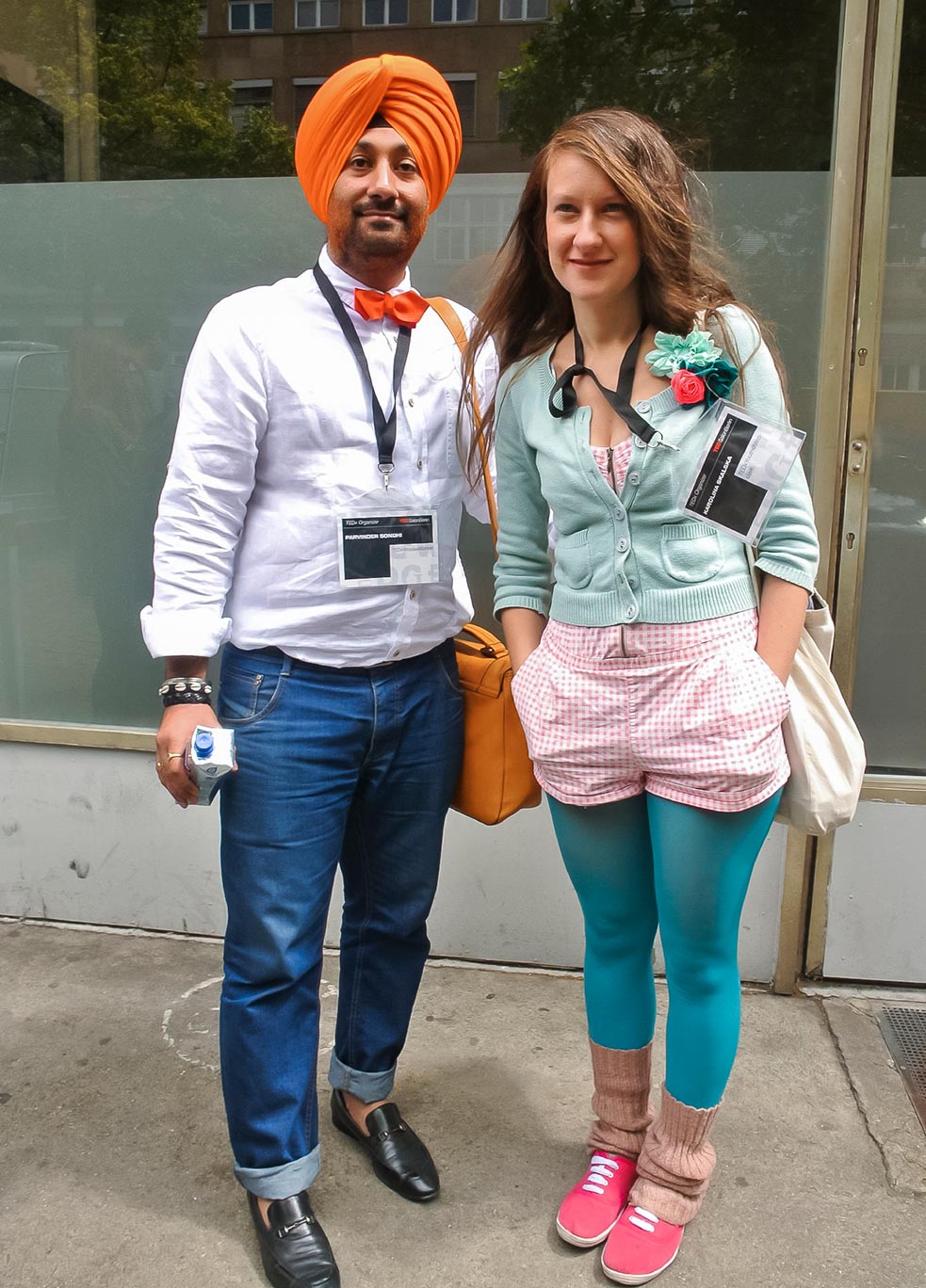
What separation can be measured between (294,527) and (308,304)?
0.40 metres

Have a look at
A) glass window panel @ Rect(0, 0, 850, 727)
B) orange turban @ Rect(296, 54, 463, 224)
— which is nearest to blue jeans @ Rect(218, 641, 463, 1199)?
orange turban @ Rect(296, 54, 463, 224)

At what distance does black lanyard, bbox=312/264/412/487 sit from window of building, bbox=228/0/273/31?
139cm

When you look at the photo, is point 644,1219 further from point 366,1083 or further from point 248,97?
point 248,97

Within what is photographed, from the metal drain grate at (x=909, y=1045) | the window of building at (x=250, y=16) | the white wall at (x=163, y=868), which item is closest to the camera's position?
the metal drain grate at (x=909, y=1045)

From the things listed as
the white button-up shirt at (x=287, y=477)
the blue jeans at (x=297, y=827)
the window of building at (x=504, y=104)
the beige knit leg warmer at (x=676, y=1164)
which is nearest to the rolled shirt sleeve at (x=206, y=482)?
the white button-up shirt at (x=287, y=477)

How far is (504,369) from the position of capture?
2.22m

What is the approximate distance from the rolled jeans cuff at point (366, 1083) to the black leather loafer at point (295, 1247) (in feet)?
0.96

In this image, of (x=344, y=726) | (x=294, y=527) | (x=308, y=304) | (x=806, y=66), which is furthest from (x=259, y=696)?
(x=806, y=66)

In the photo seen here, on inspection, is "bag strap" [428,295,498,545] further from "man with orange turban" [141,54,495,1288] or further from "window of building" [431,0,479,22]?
"window of building" [431,0,479,22]

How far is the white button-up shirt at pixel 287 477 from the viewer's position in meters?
2.10

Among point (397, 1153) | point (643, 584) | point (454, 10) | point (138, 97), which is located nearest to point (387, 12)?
point (454, 10)

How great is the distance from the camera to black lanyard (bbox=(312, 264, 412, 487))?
2137mm

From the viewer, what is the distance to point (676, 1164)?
2.22m

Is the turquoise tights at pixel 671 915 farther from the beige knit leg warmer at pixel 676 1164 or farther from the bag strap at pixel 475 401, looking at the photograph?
the bag strap at pixel 475 401
